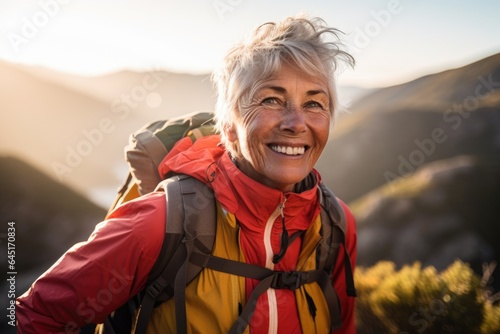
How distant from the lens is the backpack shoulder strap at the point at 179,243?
7.70ft

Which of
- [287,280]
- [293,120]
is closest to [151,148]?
[293,120]

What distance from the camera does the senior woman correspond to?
226 cm

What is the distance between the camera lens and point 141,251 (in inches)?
89.9

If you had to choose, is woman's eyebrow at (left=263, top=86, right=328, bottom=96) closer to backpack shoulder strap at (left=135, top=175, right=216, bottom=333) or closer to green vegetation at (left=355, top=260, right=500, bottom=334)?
backpack shoulder strap at (left=135, top=175, right=216, bottom=333)

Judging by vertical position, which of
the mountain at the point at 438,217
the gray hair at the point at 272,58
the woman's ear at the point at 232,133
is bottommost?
the mountain at the point at 438,217

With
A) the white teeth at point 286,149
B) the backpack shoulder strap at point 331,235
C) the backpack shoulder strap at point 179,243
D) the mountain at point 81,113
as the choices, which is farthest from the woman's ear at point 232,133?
the mountain at point 81,113

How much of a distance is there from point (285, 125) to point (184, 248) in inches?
37.6

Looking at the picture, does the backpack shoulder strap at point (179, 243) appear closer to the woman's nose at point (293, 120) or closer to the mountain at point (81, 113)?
the woman's nose at point (293, 120)

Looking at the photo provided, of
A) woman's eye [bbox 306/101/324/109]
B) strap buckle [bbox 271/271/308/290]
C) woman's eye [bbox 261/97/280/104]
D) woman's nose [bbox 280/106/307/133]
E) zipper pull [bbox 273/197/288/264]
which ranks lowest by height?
strap buckle [bbox 271/271/308/290]

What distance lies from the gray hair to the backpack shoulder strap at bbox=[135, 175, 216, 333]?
0.54 m

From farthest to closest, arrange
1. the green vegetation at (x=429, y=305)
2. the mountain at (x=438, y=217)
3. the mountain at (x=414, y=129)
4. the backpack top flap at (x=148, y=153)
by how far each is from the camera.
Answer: the mountain at (x=414, y=129), the mountain at (x=438, y=217), the green vegetation at (x=429, y=305), the backpack top flap at (x=148, y=153)

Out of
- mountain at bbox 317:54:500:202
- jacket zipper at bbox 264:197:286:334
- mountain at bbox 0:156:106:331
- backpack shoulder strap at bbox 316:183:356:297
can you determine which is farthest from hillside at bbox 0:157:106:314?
mountain at bbox 317:54:500:202

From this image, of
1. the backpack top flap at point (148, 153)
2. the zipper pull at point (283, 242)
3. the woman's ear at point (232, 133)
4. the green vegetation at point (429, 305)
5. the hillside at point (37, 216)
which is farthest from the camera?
the hillside at point (37, 216)

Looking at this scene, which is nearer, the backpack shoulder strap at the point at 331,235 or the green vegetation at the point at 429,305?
the backpack shoulder strap at the point at 331,235
